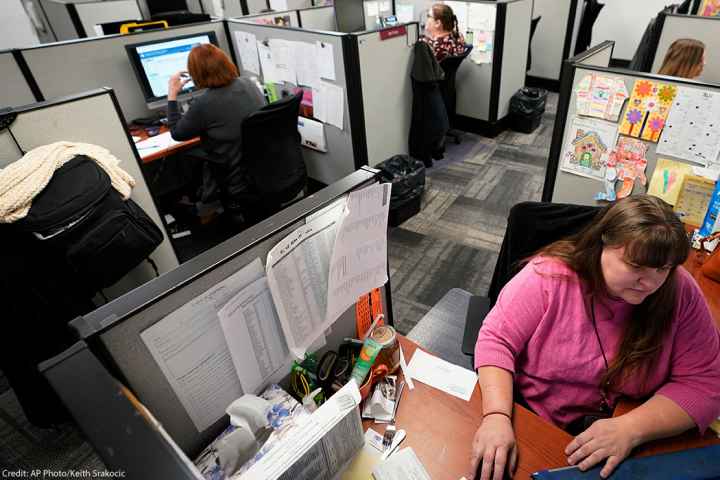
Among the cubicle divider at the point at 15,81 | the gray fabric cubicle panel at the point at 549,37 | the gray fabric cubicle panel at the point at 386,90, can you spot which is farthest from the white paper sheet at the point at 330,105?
the gray fabric cubicle panel at the point at 549,37

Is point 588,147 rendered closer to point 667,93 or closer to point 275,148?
point 667,93

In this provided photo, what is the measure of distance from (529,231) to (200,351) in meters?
0.93

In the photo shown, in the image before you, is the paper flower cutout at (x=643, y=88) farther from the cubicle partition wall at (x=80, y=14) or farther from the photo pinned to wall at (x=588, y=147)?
the cubicle partition wall at (x=80, y=14)

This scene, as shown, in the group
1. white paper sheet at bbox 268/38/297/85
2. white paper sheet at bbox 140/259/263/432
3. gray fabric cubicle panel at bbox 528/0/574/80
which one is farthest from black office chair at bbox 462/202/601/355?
gray fabric cubicle panel at bbox 528/0/574/80

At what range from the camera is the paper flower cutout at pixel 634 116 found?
4.51 ft

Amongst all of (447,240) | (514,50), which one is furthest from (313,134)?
(514,50)

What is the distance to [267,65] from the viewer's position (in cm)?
262

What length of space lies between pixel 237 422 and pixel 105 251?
0.94m

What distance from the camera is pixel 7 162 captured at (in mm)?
1326

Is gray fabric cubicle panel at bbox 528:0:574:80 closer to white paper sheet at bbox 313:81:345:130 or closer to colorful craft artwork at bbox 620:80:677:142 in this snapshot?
white paper sheet at bbox 313:81:345:130

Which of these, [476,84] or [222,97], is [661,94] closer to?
[222,97]

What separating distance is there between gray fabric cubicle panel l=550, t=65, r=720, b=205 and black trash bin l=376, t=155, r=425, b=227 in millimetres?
1021

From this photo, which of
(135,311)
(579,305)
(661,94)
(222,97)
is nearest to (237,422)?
(135,311)

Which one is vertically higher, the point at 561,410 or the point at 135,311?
the point at 135,311
